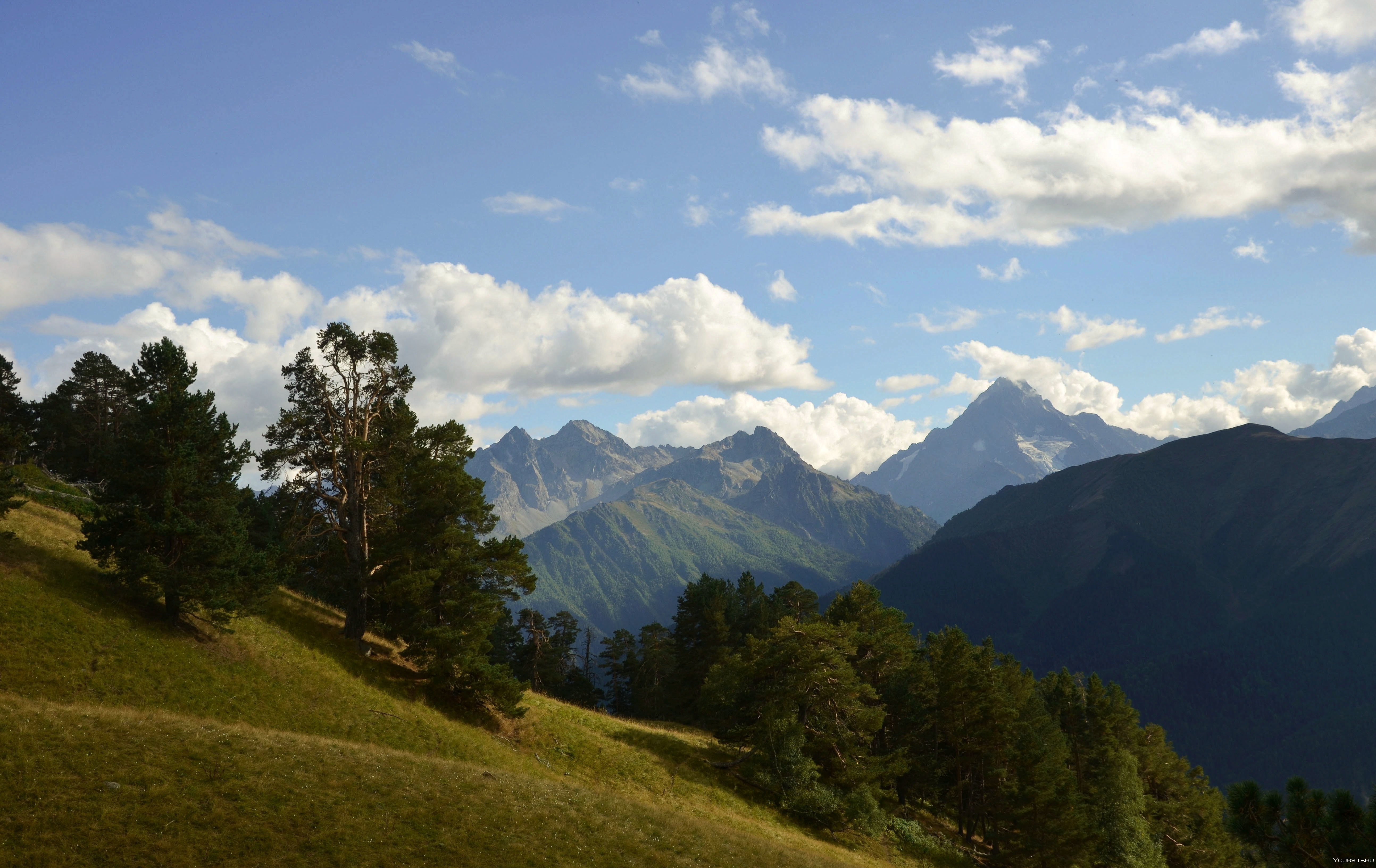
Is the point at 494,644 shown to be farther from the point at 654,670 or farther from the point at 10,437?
the point at 654,670

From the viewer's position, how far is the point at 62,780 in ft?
75.3

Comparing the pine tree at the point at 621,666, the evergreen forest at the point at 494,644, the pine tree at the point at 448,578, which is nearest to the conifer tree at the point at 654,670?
the pine tree at the point at 621,666

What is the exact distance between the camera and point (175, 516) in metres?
34.4

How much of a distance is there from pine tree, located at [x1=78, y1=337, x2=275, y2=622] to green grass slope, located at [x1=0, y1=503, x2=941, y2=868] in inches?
97.2

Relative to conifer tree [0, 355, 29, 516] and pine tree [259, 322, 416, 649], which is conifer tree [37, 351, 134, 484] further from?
pine tree [259, 322, 416, 649]

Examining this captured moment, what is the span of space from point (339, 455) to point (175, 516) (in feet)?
41.5

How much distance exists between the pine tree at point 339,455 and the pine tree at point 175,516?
324 inches

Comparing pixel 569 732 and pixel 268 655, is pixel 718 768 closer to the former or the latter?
pixel 569 732

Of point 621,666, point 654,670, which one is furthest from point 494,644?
point 621,666

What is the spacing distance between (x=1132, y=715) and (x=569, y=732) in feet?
170

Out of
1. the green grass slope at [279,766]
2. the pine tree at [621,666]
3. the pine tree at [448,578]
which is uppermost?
the pine tree at [448,578]

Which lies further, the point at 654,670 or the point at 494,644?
the point at 654,670

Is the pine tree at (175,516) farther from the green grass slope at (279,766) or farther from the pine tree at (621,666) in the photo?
the pine tree at (621,666)

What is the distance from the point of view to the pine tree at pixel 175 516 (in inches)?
1351
